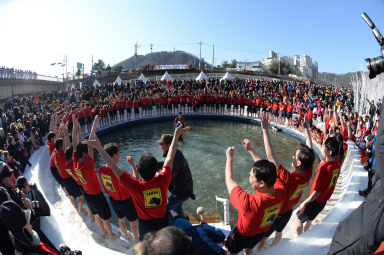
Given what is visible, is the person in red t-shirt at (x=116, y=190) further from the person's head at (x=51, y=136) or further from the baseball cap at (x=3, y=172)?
the person's head at (x=51, y=136)

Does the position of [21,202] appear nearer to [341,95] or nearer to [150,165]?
[150,165]

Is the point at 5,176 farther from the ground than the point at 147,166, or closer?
closer

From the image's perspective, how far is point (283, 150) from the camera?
451 inches

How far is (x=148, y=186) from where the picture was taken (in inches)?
108

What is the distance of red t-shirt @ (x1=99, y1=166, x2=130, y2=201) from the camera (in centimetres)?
371

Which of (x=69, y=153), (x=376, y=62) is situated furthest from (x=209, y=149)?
(x=376, y=62)

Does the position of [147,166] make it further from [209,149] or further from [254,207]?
[209,149]

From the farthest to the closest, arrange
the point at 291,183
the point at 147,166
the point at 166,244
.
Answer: the point at 291,183 < the point at 147,166 < the point at 166,244

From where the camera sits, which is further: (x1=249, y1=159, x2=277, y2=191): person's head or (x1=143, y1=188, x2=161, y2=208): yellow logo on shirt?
(x1=143, y1=188, x2=161, y2=208): yellow logo on shirt

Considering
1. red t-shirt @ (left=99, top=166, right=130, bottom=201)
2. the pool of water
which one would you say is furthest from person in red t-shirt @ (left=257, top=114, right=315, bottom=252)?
the pool of water

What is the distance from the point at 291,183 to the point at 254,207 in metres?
0.97

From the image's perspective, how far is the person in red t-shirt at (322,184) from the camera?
3484mm

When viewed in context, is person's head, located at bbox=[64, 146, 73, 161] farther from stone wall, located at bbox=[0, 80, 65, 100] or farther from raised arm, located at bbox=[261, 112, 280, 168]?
stone wall, located at bbox=[0, 80, 65, 100]

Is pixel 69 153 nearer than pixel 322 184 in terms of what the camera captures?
No
